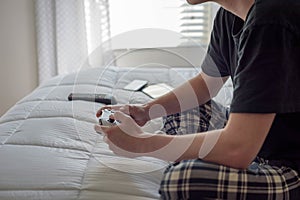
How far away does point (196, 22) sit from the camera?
282cm

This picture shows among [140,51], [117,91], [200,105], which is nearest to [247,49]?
[200,105]

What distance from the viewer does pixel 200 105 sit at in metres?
1.22

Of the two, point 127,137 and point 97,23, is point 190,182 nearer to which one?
point 127,137

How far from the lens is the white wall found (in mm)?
2561

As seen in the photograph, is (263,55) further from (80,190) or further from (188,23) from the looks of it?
(188,23)

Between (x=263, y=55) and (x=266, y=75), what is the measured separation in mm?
40

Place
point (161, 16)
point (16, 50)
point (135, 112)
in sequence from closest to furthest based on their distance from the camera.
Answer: point (135, 112), point (16, 50), point (161, 16)

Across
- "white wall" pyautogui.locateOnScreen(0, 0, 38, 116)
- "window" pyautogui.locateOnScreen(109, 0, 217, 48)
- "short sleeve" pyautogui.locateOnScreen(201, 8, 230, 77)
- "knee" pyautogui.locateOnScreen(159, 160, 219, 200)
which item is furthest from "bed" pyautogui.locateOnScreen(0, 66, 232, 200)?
"window" pyautogui.locateOnScreen(109, 0, 217, 48)

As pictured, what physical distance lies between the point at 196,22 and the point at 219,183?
2219 millimetres

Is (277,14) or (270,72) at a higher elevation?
(277,14)

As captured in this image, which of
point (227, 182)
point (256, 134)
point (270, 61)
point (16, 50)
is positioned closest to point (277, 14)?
point (270, 61)

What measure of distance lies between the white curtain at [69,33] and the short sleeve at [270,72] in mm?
1864

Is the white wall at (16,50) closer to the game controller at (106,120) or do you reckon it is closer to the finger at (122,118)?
the game controller at (106,120)

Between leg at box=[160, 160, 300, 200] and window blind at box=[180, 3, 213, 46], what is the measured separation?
6.85 feet
